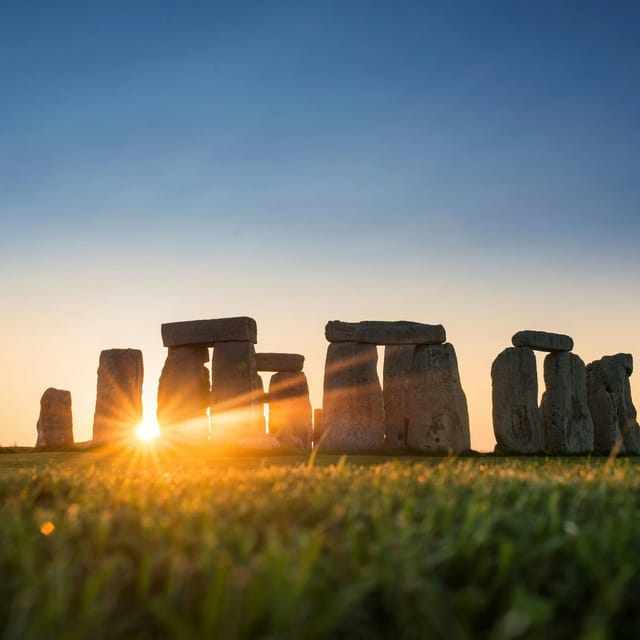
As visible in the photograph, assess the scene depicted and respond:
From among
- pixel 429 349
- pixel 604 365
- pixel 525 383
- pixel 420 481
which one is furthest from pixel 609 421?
pixel 420 481

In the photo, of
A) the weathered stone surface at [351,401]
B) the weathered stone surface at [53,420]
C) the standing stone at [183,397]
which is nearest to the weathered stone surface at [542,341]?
the weathered stone surface at [351,401]

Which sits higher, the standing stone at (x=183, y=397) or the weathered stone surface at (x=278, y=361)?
the weathered stone surface at (x=278, y=361)

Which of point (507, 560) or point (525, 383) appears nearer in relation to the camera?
point (507, 560)

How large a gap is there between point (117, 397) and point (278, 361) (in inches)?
223

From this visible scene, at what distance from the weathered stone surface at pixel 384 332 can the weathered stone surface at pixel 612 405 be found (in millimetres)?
6183

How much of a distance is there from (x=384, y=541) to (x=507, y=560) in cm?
40

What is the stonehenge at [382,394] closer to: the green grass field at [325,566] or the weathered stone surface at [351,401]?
the weathered stone surface at [351,401]

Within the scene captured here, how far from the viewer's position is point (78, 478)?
212 inches

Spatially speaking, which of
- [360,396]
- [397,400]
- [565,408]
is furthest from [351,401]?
[565,408]

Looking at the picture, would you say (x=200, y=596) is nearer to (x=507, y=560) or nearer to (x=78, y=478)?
(x=507, y=560)

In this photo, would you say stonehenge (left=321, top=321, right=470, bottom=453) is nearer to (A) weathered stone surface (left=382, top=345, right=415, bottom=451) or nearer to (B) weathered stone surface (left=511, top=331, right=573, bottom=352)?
(A) weathered stone surface (left=382, top=345, right=415, bottom=451)

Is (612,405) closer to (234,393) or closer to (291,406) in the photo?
(291,406)

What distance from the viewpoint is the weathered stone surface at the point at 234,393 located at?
21.1 metres

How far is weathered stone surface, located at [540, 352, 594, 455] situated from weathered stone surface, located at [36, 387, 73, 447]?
492 inches
